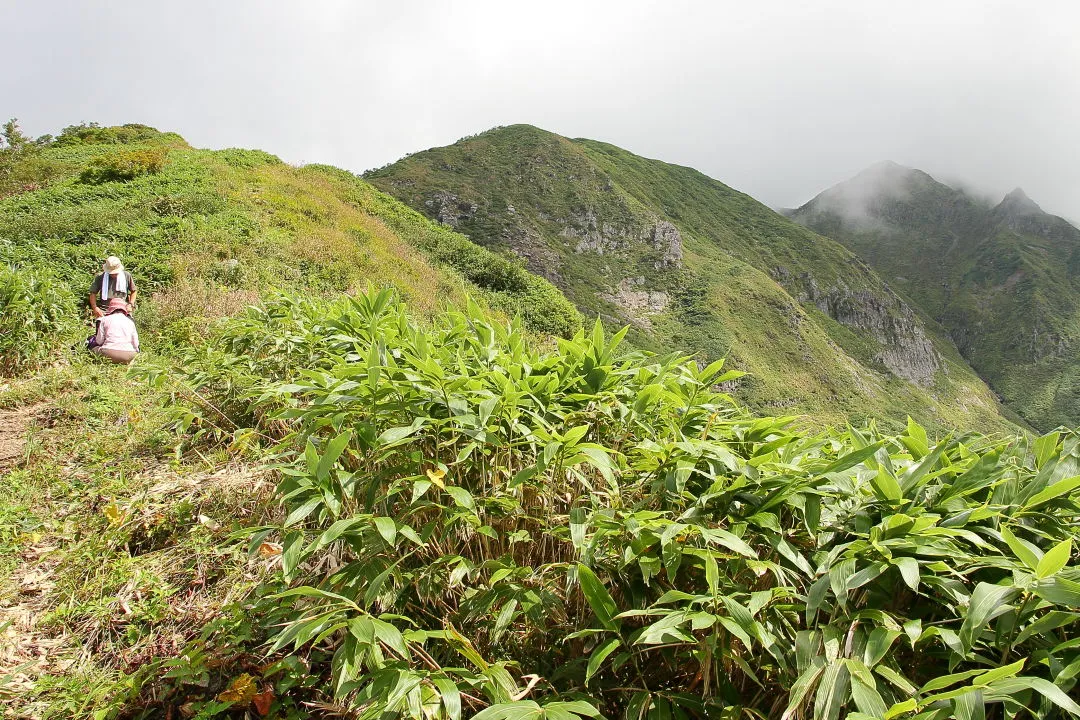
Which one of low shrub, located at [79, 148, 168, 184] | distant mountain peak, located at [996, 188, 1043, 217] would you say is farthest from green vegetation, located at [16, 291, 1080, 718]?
distant mountain peak, located at [996, 188, 1043, 217]

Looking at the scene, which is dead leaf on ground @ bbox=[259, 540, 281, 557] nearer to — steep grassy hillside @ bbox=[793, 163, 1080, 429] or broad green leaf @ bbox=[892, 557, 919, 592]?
broad green leaf @ bbox=[892, 557, 919, 592]

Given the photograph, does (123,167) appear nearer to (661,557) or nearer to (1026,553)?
(661,557)

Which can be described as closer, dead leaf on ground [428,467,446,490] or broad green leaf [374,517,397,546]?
broad green leaf [374,517,397,546]

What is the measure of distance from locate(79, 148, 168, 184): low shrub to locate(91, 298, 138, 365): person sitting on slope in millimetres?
11462

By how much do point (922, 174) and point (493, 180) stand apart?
642ft

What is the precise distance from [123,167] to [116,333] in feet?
40.3

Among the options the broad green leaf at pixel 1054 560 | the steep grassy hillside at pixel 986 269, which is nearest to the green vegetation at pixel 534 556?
the broad green leaf at pixel 1054 560

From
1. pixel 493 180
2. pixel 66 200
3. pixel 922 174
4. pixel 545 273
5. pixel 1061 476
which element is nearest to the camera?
pixel 1061 476

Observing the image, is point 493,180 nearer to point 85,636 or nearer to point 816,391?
point 816,391

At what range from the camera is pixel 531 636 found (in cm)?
151

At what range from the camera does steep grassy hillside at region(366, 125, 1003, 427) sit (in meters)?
62.1

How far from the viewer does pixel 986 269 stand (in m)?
141

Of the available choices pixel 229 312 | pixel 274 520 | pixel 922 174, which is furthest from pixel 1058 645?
pixel 922 174

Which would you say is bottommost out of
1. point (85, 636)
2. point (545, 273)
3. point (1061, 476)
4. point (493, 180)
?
point (85, 636)
